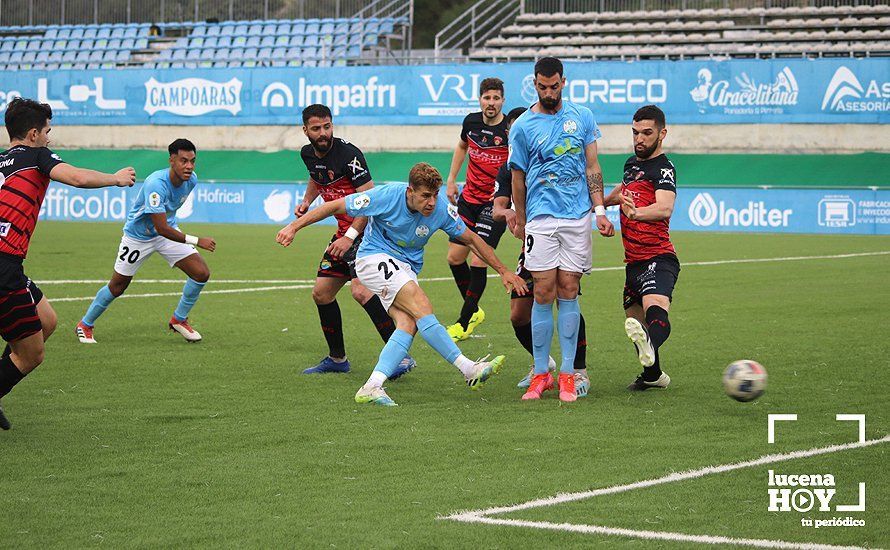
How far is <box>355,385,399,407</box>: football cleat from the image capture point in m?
7.99

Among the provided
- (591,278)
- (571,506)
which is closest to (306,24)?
(591,278)

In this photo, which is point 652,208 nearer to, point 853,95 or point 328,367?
point 328,367

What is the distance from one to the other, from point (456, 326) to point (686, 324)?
97.4 inches

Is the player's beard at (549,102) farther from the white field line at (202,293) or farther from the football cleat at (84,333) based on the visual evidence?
the white field line at (202,293)

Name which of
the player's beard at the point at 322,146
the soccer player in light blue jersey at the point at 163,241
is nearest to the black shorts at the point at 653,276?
the player's beard at the point at 322,146

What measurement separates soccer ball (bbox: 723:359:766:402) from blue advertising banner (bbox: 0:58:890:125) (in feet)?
84.0

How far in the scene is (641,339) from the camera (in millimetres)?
7539

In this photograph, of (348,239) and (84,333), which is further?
(84,333)

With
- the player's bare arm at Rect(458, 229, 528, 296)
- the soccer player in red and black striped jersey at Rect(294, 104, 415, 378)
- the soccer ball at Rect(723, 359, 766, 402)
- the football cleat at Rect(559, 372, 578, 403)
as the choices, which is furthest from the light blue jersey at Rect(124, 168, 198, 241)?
the soccer ball at Rect(723, 359, 766, 402)

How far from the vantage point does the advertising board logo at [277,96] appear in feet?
121

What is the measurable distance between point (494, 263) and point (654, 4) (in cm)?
3028

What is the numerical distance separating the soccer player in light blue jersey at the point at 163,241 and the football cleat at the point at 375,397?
11.8ft

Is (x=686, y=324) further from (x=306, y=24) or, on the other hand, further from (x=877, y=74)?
(x=306, y=24)

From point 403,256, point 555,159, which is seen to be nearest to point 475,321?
point 403,256
